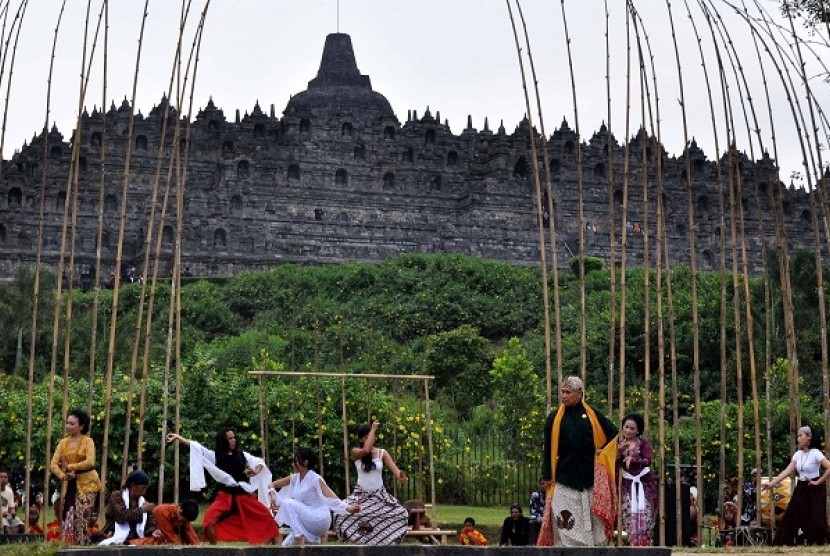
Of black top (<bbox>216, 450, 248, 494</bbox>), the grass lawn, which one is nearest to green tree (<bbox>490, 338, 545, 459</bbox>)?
the grass lawn

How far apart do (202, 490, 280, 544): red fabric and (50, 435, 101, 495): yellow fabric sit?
2.58 ft

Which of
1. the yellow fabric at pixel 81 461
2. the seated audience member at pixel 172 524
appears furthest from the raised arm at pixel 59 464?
the seated audience member at pixel 172 524

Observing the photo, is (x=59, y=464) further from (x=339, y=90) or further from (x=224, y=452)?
(x=339, y=90)

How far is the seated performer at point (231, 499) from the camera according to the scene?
34.8 feet

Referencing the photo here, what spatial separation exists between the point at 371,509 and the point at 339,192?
36322mm

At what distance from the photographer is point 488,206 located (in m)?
46.2

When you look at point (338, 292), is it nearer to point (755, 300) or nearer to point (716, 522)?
point (755, 300)

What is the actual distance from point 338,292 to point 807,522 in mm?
25885

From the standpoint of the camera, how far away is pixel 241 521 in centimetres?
1069

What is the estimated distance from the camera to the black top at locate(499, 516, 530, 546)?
42.7 ft

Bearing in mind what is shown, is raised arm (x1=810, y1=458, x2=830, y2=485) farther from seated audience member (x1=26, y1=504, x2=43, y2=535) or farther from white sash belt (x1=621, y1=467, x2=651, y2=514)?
seated audience member (x1=26, y1=504, x2=43, y2=535)

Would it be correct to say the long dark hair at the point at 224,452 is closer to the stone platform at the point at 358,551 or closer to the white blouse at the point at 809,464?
the stone platform at the point at 358,551

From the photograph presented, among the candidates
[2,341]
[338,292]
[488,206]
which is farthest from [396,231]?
[2,341]

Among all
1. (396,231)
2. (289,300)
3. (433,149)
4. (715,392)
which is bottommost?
(715,392)
